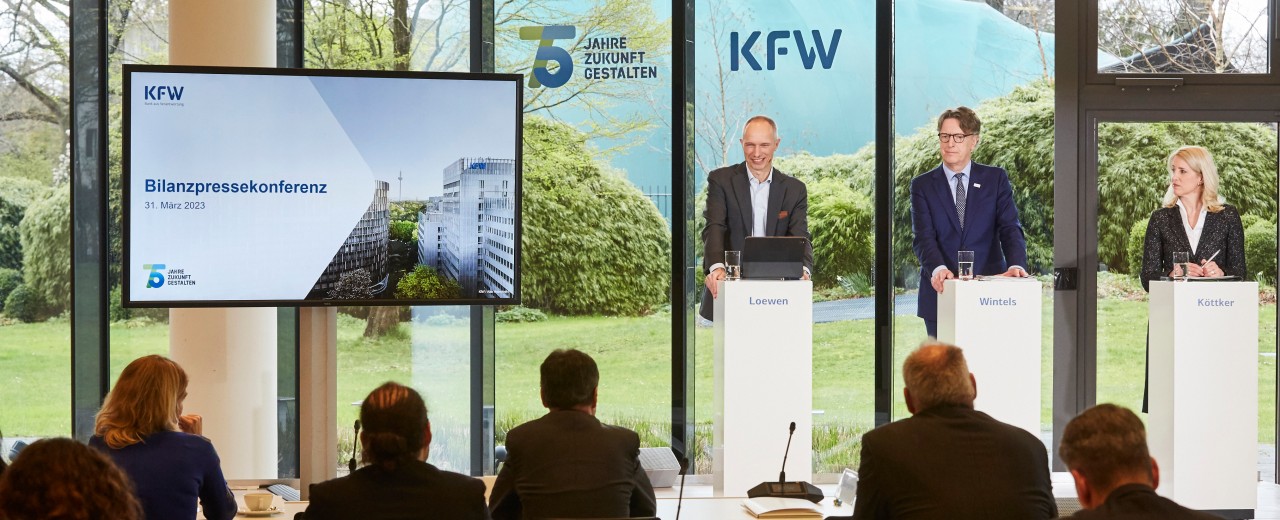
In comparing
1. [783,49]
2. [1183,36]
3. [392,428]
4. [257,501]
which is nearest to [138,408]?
[257,501]

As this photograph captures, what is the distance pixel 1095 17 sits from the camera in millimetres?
6617

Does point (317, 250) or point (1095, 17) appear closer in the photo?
point (317, 250)

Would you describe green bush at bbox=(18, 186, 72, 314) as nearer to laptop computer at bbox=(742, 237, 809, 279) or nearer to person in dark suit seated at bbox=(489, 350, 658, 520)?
laptop computer at bbox=(742, 237, 809, 279)

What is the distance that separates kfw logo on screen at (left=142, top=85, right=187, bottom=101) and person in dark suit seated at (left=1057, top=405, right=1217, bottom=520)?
3.99 meters

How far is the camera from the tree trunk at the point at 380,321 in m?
6.73

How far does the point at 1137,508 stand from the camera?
230 cm

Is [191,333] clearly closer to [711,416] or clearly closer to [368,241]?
[368,241]

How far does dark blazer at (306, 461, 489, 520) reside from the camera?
2711 mm

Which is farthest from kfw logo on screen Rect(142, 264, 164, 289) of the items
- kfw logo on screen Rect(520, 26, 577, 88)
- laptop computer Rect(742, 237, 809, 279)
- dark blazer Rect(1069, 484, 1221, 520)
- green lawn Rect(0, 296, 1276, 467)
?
dark blazer Rect(1069, 484, 1221, 520)

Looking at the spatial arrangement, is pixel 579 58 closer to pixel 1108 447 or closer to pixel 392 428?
pixel 392 428

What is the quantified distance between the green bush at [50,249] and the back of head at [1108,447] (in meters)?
5.65

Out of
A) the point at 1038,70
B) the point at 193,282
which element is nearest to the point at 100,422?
the point at 193,282

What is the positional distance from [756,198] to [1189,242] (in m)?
2.19

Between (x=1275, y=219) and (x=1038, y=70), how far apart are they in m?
1.59
